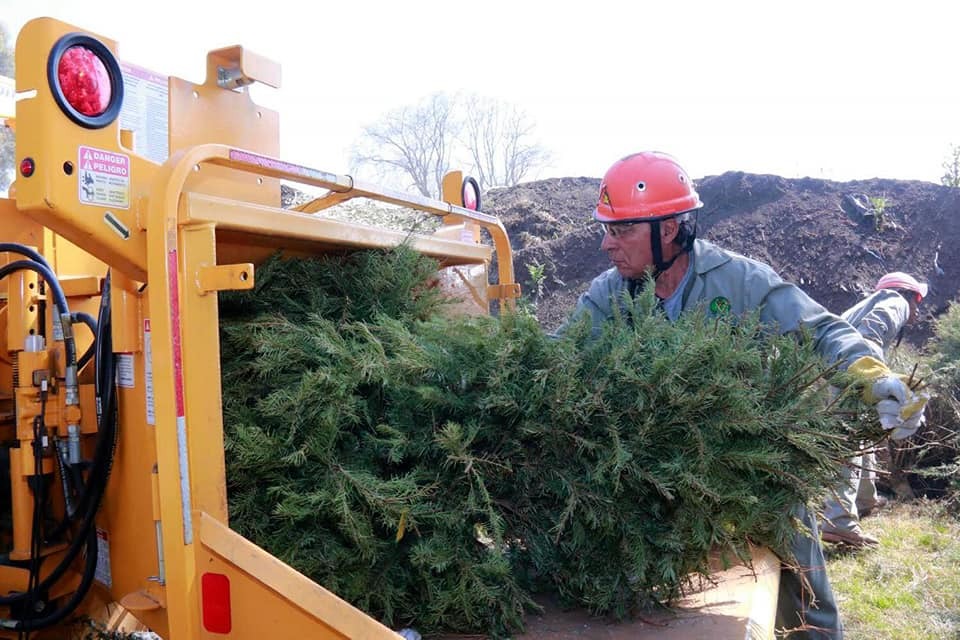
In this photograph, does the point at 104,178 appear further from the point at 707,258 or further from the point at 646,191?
the point at 707,258

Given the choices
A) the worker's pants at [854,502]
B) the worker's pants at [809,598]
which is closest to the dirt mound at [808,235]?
the worker's pants at [854,502]

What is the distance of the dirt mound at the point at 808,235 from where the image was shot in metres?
11.7

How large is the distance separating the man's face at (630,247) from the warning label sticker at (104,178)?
Result: 2195 millimetres

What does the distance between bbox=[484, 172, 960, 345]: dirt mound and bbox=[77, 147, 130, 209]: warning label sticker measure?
9406 millimetres

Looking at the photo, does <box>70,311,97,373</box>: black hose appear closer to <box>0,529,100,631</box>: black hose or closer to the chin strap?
<box>0,529,100,631</box>: black hose

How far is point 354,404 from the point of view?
2.28m

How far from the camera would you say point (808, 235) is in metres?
12.3

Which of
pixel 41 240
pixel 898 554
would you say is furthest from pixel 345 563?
pixel 898 554

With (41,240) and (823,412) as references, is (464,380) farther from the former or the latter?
(41,240)

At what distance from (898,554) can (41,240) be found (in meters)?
5.96

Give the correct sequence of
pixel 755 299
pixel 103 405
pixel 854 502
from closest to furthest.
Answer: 1. pixel 103 405
2. pixel 755 299
3. pixel 854 502

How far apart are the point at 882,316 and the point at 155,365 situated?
5978 mm

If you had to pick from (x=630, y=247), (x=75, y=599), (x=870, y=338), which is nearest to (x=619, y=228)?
(x=630, y=247)

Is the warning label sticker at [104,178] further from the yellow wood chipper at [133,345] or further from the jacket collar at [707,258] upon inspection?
the jacket collar at [707,258]
